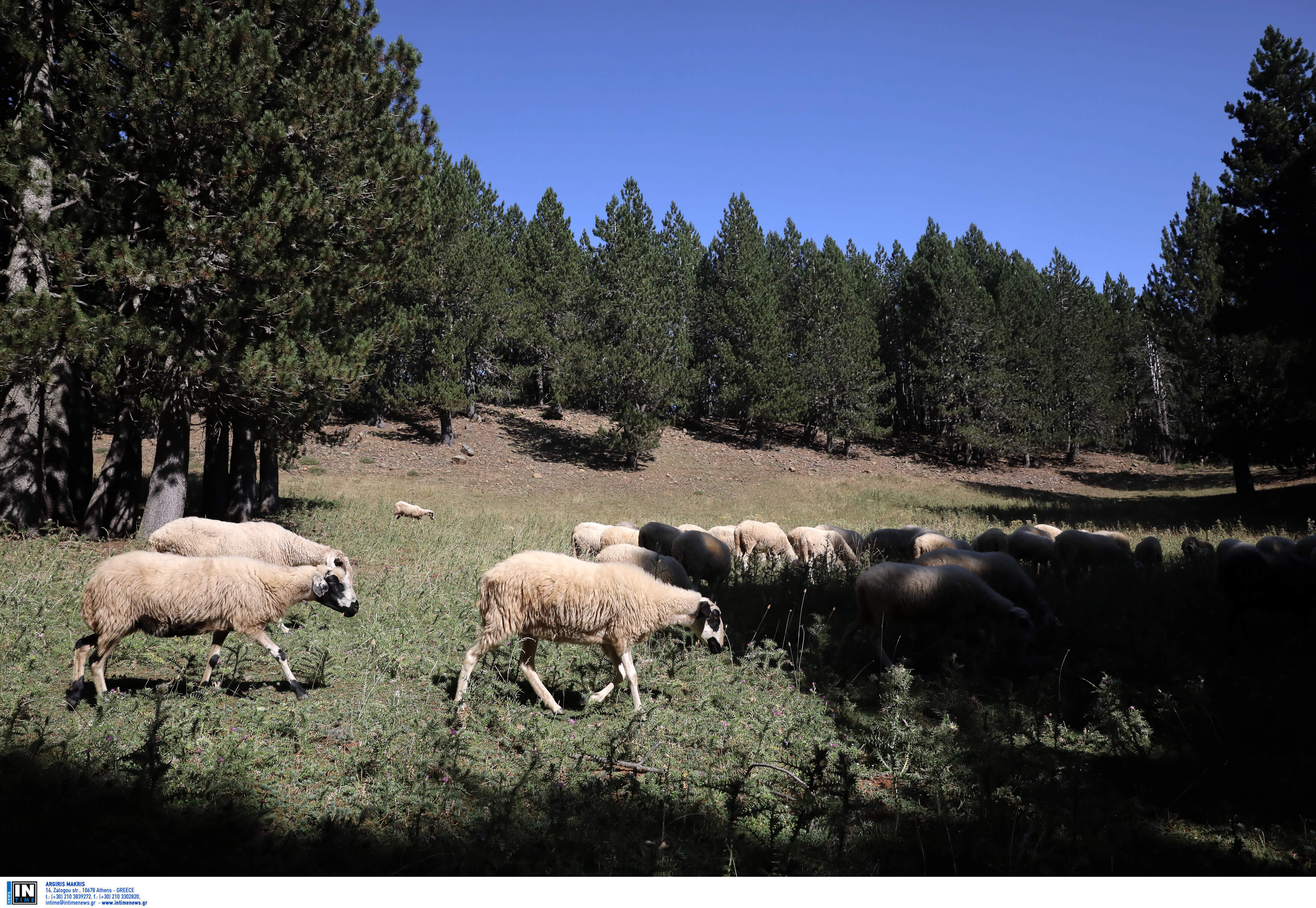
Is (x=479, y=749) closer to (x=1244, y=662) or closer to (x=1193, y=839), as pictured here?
(x=1193, y=839)

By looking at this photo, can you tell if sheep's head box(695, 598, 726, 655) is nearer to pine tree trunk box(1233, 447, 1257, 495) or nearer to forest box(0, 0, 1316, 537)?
forest box(0, 0, 1316, 537)

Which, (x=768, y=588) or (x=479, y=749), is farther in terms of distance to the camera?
(x=768, y=588)

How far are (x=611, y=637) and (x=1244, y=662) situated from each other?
650cm

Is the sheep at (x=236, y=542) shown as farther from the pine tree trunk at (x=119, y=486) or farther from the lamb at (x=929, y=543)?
the lamb at (x=929, y=543)

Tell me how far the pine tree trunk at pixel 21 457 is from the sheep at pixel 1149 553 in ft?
62.8

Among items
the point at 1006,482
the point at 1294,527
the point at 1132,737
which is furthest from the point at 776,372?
the point at 1132,737

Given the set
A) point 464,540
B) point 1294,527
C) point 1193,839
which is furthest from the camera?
point 1294,527

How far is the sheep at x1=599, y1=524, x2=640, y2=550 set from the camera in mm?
14203

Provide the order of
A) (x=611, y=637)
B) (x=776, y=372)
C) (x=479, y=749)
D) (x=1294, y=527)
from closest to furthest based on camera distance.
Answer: (x=479, y=749) < (x=611, y=637) < (x=1294, y=527) < (x=776, y=372)

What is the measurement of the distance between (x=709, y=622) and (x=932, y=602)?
9.45ft

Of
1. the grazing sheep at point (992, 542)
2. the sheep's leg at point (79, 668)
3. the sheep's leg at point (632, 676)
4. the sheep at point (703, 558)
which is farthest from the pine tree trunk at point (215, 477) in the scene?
the grazing sheep at point (992, 542)

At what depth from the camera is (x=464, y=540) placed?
1591 centimetres

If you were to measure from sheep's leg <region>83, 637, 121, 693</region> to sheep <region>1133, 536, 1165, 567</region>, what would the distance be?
1515 centimetres

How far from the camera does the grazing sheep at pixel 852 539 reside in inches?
581
